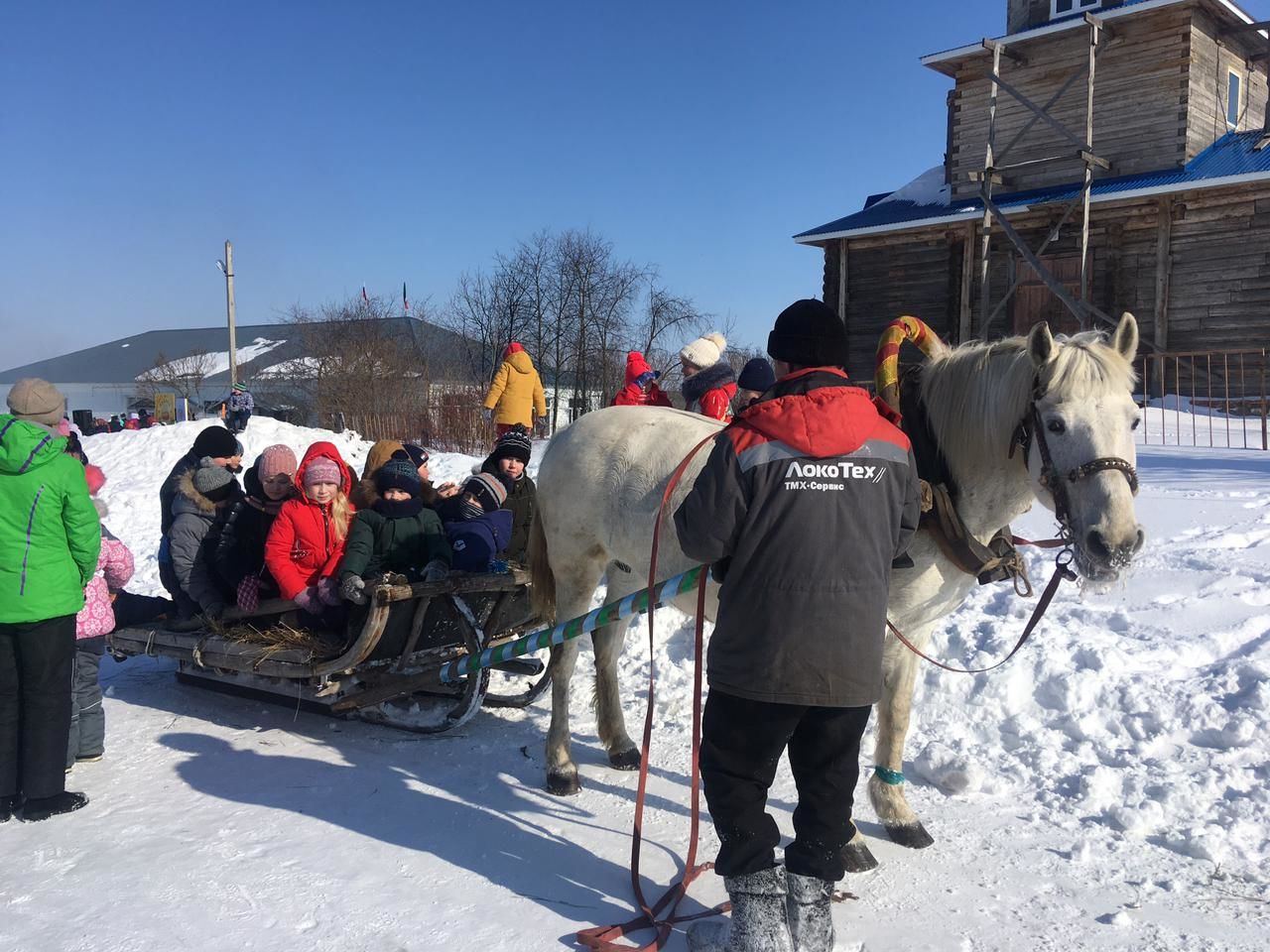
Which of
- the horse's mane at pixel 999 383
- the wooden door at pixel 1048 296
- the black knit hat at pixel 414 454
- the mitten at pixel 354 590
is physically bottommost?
the mitten at pixel 354 590

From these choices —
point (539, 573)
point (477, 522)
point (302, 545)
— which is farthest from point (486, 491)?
point (302, 545)

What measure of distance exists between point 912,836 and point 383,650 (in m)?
2.54

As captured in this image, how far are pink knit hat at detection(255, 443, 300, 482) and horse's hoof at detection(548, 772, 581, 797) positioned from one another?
2.28 m

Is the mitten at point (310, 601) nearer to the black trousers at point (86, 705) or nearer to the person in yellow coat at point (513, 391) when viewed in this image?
the black trousers at point (86, 705)

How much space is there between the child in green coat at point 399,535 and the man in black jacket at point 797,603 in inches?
94.9

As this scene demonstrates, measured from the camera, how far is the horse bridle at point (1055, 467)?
2.56 metres

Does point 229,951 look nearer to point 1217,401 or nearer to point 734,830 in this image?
point 734,830

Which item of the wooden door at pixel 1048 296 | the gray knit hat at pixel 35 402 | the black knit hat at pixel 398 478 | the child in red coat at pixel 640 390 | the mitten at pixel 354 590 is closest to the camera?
the gray knit hat at pixel 35 402

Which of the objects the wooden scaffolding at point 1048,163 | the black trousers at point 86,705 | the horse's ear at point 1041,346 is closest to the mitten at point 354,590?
the black trousers at point 86,705

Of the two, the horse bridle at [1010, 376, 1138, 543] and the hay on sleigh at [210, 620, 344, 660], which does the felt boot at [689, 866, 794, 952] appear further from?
the hay on sleigh at [210, 620, 344, 660]

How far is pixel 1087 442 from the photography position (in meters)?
2.60

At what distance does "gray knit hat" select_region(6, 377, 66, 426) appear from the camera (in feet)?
12.0

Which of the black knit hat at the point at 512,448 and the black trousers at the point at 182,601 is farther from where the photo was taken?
the black knit hat at the point at 512,448

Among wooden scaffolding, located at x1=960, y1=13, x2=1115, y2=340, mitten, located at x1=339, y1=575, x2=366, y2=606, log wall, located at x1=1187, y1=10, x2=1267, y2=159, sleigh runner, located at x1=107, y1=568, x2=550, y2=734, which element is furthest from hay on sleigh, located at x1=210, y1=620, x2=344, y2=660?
log wall, located at x1=1187, y1=10, x2=1267, y2=159
